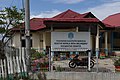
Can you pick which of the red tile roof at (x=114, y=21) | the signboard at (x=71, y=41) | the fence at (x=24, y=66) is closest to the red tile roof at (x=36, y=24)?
the red tile roof at (x=114, y=21)

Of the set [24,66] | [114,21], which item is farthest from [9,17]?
[114,21]

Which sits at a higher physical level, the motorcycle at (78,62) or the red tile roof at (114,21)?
the red tile roof at (114,21)

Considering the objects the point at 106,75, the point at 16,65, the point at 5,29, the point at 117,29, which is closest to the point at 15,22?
the point at 5,29

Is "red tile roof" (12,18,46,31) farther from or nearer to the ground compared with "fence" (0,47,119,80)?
farther from the ground

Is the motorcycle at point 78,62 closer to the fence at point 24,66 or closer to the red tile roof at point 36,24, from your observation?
the fence at point 24,66

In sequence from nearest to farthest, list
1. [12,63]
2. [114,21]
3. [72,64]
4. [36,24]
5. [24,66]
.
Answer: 1. [12,63]
2. [24,66]
3. [72,64]
4. [36,24]
5. [114,21]

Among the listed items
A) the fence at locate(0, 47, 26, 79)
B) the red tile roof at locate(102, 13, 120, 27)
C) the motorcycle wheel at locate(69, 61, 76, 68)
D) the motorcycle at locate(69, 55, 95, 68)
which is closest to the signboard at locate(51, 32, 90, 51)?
the motorcycle at locate(69, 55, 95, 68)

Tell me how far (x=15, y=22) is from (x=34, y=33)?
1028 centimetres

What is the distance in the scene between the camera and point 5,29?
15547 mm

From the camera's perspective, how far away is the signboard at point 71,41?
1200 centimetres

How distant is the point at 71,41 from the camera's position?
12000 millimetres

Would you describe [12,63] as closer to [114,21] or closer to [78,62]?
[78,62]

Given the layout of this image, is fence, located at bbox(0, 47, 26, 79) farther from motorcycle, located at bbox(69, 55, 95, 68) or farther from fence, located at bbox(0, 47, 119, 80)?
motorcycle, located at bbox(69, 55, 95, 68)

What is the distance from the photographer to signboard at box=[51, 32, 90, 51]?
12000mm
